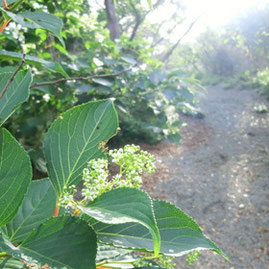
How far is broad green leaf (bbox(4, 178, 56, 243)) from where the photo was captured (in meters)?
0.35

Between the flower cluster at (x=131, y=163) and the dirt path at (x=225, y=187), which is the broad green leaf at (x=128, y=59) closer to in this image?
the dirt path at (x=225, y=187)

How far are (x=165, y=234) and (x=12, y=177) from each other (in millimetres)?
188

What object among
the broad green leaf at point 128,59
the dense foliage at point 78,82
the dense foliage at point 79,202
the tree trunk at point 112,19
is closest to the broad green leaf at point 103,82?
the dense foliage at point 78,82

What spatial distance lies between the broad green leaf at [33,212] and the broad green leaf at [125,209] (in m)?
0.13

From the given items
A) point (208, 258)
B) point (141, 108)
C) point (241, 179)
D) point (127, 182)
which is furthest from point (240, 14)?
point (127, 182)

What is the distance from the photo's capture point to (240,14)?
9.12 meters

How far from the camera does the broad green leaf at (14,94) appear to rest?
36 cm

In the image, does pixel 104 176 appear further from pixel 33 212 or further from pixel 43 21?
pixel 43 21

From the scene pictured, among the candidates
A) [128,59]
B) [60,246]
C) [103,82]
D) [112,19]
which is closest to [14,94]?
[60,246]

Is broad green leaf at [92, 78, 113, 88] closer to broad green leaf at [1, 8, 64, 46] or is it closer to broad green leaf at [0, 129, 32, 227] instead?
broad green leaf at [1, 8, 64, 46]

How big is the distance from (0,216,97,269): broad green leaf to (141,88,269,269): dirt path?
7.40 feet

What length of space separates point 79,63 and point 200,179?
99.3 inches

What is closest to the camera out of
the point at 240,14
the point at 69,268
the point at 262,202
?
the point at 69,268

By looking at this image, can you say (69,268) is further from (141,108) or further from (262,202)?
(262,202)
